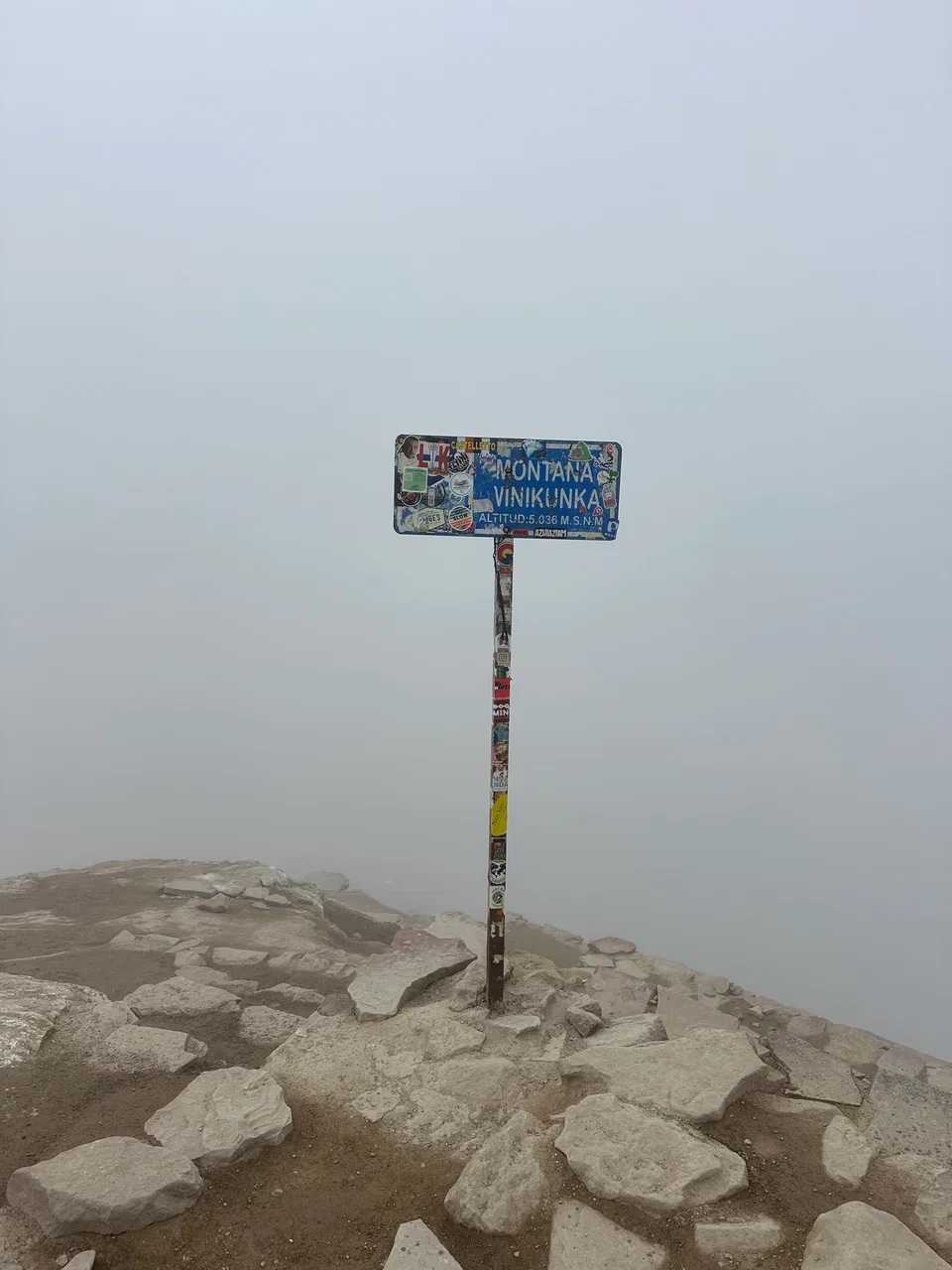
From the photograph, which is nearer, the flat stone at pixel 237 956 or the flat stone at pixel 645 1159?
the flat stone at pixel 645 1159

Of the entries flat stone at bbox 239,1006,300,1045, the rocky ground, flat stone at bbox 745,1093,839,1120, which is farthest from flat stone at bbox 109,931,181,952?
flat stone at bbox 745,1093,839,1120

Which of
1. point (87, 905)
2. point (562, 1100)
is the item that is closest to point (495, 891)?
point (562, 1100)

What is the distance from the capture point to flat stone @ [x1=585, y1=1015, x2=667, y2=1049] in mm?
4754

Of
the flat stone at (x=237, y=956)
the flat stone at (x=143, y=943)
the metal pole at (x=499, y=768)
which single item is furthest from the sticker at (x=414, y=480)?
the flat stone at (x=143, y=943)

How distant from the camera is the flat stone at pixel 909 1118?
3965 mm

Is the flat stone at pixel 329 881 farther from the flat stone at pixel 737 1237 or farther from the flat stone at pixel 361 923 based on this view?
the flat stone at pixel 737 1237

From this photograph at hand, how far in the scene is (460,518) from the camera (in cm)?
512

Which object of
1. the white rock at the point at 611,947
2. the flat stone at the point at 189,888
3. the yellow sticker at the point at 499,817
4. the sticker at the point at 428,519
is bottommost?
the white rock at the point at 611,947

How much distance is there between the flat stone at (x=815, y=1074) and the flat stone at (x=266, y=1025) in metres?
3.40

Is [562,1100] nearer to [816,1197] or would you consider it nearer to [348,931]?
[816,1197]

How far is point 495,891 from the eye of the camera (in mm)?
5176

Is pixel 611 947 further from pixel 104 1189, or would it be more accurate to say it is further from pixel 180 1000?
pixel 104 1189

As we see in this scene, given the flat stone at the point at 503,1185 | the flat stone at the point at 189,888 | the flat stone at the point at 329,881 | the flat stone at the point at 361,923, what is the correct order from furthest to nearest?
the flat stone at the point at 329,881, the flat stone at the point at 361,923, the flat stone at the point at 189,888, the flat stone at the point at 503,1185

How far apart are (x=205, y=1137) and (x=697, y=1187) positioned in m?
2.45
